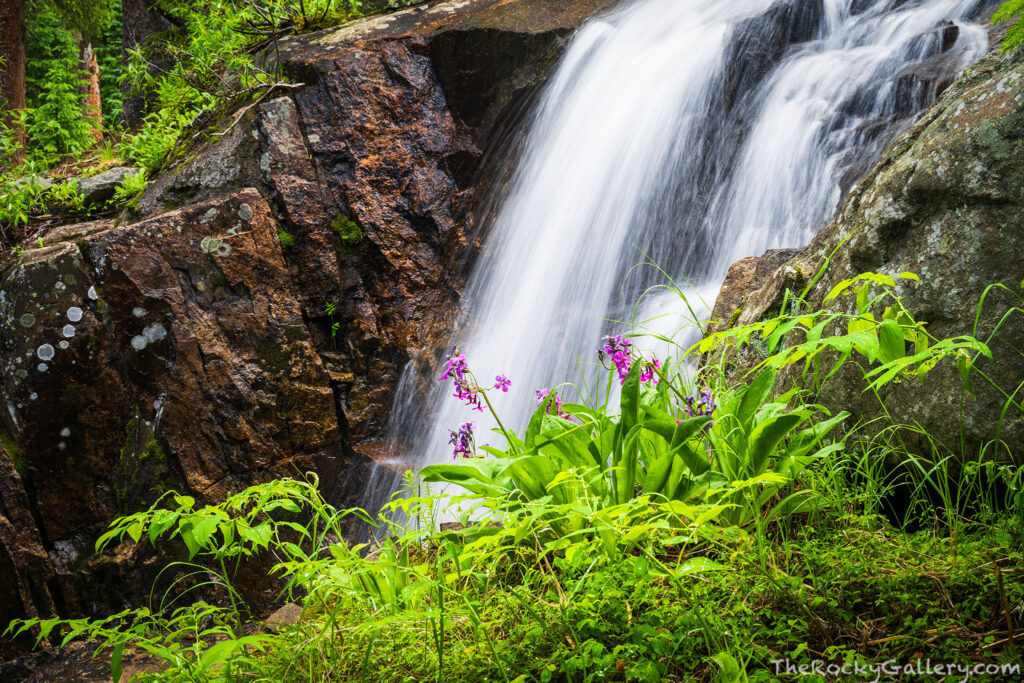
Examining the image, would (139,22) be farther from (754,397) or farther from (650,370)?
(754,397)

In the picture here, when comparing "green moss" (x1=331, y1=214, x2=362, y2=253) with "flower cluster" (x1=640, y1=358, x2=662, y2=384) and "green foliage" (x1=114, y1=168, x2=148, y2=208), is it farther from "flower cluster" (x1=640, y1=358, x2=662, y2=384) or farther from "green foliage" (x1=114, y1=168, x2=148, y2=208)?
"flower cluster" (x1=640, y1=358, x2=662, y2=384)

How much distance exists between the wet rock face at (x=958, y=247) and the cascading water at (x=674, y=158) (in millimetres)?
2083

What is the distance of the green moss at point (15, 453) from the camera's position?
14.4 ft

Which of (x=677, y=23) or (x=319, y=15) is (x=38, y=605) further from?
(x=677, y=23)

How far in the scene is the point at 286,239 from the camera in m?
5.38

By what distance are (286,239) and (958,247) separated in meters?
4.52

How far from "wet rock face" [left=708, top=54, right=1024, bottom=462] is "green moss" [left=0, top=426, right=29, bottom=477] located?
15.5 feet

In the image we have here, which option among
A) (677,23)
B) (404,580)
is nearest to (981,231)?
(404,580)

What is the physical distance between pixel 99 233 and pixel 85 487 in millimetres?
1732

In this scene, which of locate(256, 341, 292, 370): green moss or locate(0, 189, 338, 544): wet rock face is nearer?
locate(0, 189, 338, 544): wet rock face

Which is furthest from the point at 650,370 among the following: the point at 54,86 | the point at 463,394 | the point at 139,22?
the point at 54,86

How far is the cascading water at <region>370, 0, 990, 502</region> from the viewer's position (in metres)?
4.81

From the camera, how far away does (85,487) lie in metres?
4.50

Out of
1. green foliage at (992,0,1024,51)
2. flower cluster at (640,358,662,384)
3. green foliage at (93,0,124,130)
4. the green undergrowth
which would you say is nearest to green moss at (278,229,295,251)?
the green undergrowth
